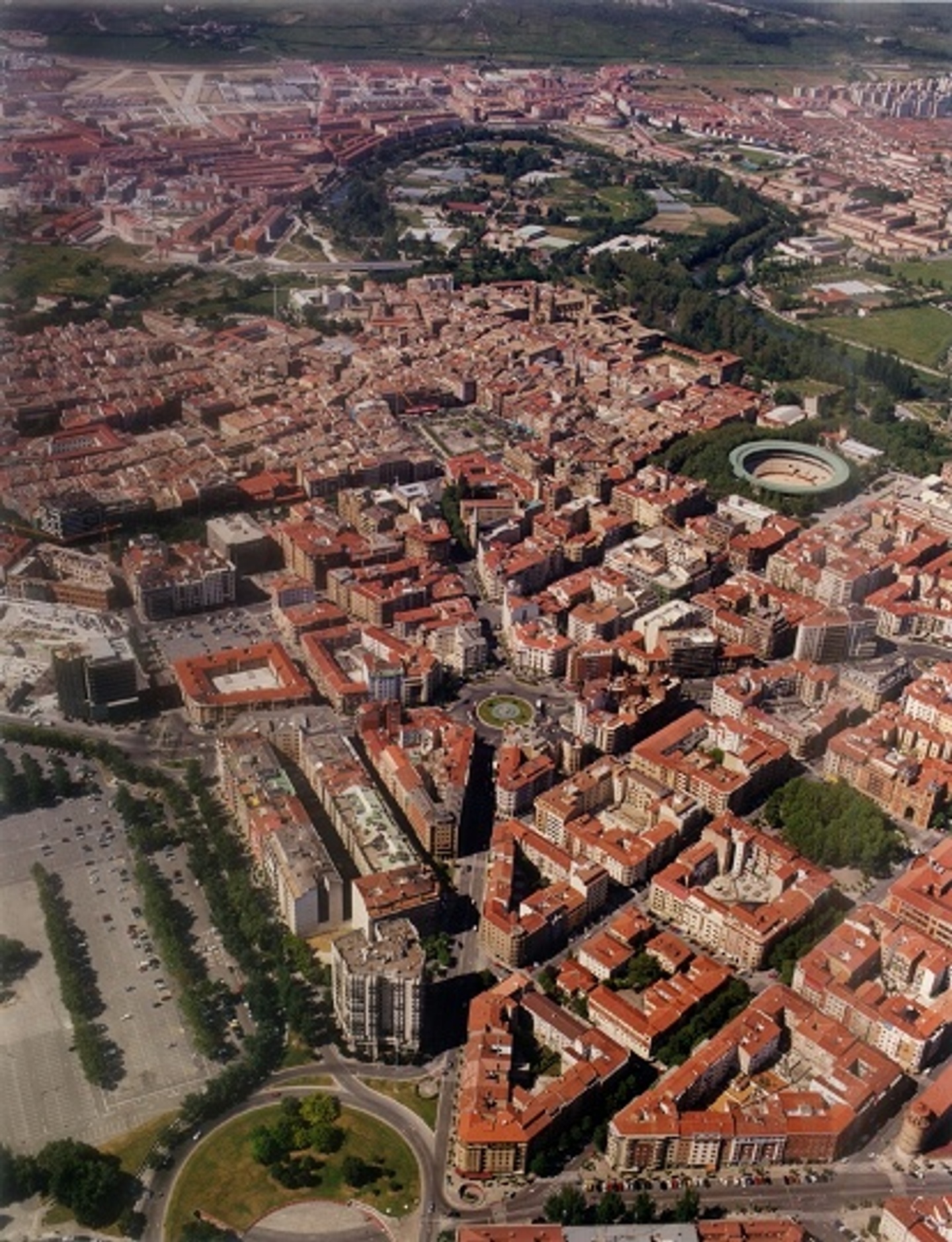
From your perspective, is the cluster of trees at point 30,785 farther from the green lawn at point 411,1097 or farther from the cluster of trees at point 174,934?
the green lawn at point 411,1097

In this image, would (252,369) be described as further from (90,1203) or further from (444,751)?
(90,1203)

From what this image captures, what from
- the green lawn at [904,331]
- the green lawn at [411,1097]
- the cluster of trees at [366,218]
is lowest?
the green lawn at [411,1097]

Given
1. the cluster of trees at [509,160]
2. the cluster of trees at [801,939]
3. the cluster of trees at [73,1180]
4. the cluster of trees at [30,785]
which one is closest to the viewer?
the cluster of trees at [73,1180]

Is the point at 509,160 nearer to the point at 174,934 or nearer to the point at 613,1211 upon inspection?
the point at 174,934

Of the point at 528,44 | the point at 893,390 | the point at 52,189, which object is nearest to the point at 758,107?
the point at 528,44

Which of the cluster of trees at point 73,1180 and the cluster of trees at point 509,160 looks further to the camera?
the cluster of trees at point 509,160

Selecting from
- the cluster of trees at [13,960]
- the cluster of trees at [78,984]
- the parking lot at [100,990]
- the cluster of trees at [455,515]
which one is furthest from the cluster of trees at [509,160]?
the cluster of trees at [13,960]

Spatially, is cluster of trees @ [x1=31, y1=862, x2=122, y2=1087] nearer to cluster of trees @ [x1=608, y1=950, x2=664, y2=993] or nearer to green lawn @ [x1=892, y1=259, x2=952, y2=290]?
cluster of trees @ [x1=608, y1=950, x2=664, y2=993]

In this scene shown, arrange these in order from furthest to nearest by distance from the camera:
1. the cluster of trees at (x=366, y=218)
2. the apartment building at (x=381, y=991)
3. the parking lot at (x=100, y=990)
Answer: the cluster of trees at (x=366, y=218)
the apartment building at (x=381, y=991)
the parking lot at (x=100, y=990)

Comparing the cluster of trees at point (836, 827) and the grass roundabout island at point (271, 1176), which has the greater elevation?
the cluster of trees at point (836, 827)
